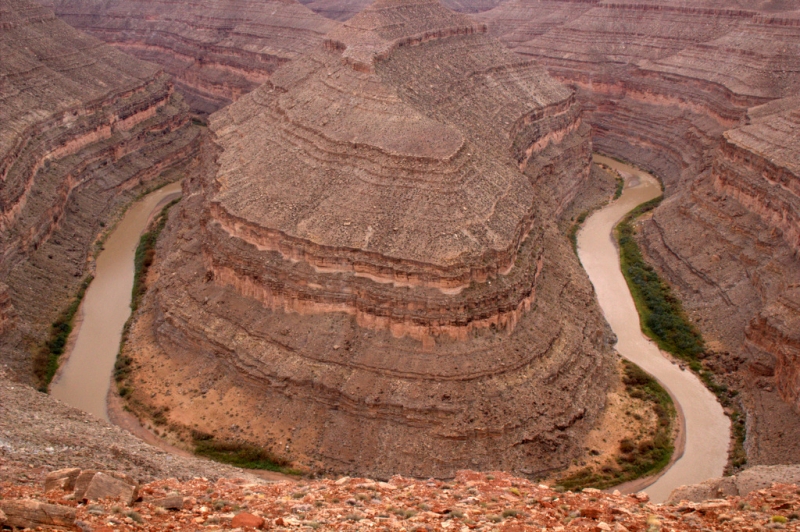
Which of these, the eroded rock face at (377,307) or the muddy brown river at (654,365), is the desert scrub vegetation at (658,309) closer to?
the muddy brown river at (654,365)

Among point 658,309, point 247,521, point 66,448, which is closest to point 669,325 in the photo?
point 658,309

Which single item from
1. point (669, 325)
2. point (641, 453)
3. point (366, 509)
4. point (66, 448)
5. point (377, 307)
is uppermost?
point (669, 325)

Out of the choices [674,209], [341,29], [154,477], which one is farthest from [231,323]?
[674,209]

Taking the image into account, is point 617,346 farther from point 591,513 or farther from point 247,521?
point 247,521

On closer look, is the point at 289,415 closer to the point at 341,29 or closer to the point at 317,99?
the point at 317,99

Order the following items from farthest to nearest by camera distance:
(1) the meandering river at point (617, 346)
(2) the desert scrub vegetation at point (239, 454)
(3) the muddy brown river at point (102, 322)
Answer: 1. (3) the muddy brown river at point (102, 322)
2. (1) the meandering river at point (617, 346)
3. (2) the desert scrub vegetation at point (239, 454)

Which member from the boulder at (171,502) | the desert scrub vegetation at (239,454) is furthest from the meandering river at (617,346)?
the boulder at (171,502)
